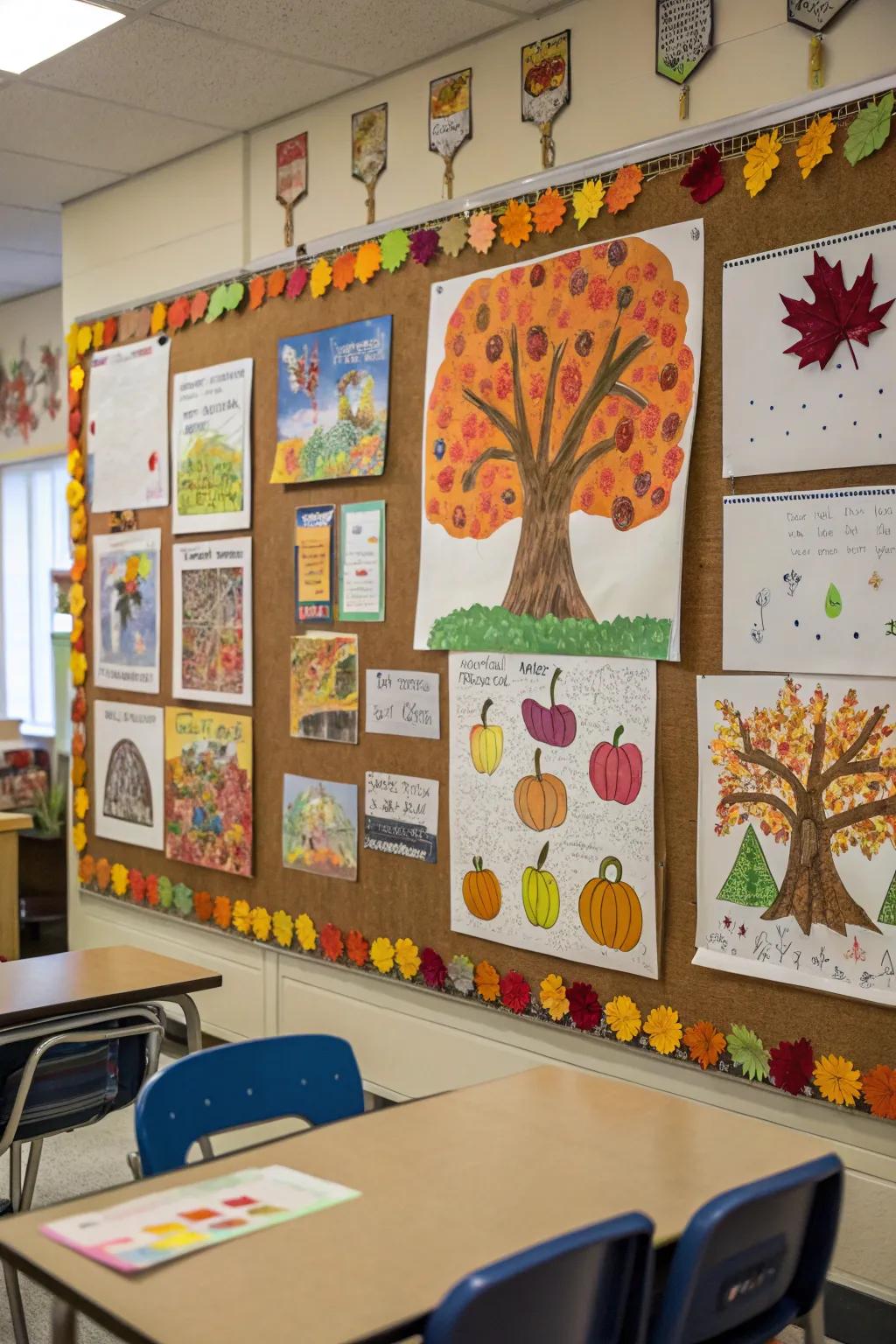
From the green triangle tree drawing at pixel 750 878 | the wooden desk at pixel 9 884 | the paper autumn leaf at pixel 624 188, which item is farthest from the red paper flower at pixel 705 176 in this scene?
the wooden desk at pixel 9 884

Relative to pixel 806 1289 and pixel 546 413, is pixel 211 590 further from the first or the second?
pixel 806 1289

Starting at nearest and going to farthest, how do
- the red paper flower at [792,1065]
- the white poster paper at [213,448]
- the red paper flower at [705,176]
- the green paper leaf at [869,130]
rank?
the green paper leaf at [869,130] → the red paper flower at [792,1065] → the red paper flower at [705,176] → the white poster paper at [213,448]

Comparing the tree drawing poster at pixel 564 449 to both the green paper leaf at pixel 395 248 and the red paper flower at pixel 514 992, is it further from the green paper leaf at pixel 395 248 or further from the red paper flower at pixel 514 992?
the red paper flower at pixel 514 992

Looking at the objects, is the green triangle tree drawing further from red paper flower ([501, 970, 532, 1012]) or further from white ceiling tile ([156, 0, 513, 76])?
white ceiling tile ([156, 0, 513, 76])

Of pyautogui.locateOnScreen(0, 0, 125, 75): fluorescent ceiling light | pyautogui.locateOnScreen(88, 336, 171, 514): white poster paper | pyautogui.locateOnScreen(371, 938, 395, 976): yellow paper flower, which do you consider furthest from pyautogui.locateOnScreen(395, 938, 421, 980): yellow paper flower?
pyautogui.locateOnScreen(0, 0, 125, 75): fluorescent ceiling light

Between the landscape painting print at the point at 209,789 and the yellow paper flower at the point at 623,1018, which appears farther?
the landscape painting print at the point at 209,789

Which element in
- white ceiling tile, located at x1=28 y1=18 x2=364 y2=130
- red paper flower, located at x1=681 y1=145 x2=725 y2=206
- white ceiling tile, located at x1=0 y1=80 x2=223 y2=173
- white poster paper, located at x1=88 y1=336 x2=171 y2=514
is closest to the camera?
red paper flower, located at x1=681 y1=145 x2=725 y2=206

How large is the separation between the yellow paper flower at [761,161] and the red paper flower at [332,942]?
218cm

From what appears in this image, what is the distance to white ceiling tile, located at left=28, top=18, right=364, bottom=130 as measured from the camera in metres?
3.45

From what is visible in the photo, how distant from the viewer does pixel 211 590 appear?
4.22 m

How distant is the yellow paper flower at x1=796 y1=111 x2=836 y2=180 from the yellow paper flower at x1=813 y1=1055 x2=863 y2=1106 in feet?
5.61

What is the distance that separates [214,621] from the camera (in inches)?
166

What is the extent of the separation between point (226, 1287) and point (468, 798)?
1.98m

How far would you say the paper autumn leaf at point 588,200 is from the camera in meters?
3.04
